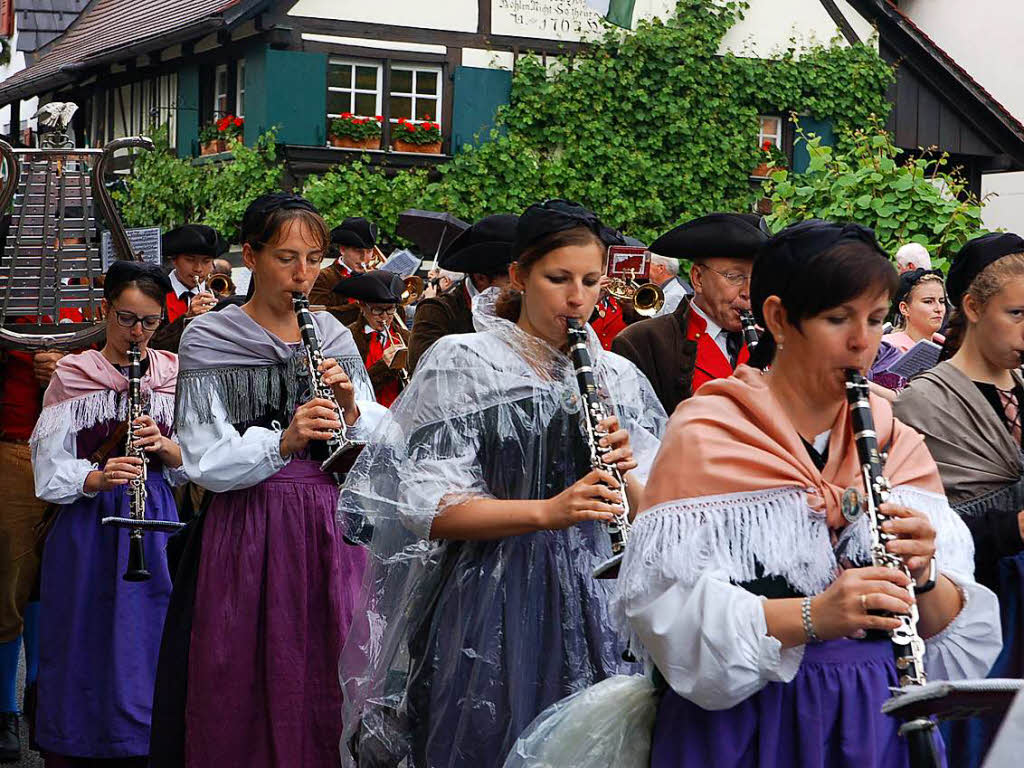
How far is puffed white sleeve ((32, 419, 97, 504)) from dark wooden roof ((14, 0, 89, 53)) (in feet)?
88.2

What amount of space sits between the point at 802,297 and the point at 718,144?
787 inches

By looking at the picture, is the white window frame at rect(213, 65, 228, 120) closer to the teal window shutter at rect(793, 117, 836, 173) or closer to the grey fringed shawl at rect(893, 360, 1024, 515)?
the teal window shutter at rect(793, 117, 836, 173)

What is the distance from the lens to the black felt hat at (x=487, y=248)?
6.02 m

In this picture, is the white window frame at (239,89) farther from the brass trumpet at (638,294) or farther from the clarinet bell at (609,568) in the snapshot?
the clarinet bell at (609,568)

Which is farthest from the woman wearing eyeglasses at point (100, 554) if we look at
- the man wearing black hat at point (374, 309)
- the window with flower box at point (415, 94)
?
the window with flower box at point (415, 94)

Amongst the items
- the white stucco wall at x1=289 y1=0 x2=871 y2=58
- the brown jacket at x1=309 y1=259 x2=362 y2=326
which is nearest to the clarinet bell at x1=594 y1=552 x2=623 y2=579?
the brown jacket at x1=309 y1=259 x2=362 y2=326

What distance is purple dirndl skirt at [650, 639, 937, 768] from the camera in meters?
3.09

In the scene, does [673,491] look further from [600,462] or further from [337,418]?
[337,418]

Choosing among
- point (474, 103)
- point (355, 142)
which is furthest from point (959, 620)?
point (474, 103)

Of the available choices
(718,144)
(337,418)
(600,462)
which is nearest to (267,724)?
(337,418)

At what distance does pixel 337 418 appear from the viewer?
516cm

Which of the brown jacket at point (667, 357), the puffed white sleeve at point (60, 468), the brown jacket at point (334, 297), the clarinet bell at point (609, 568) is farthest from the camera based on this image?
the brown jacket at point (334, 297)

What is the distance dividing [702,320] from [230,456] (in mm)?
1649

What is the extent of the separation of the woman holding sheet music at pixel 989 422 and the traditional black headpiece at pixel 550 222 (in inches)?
43.6
